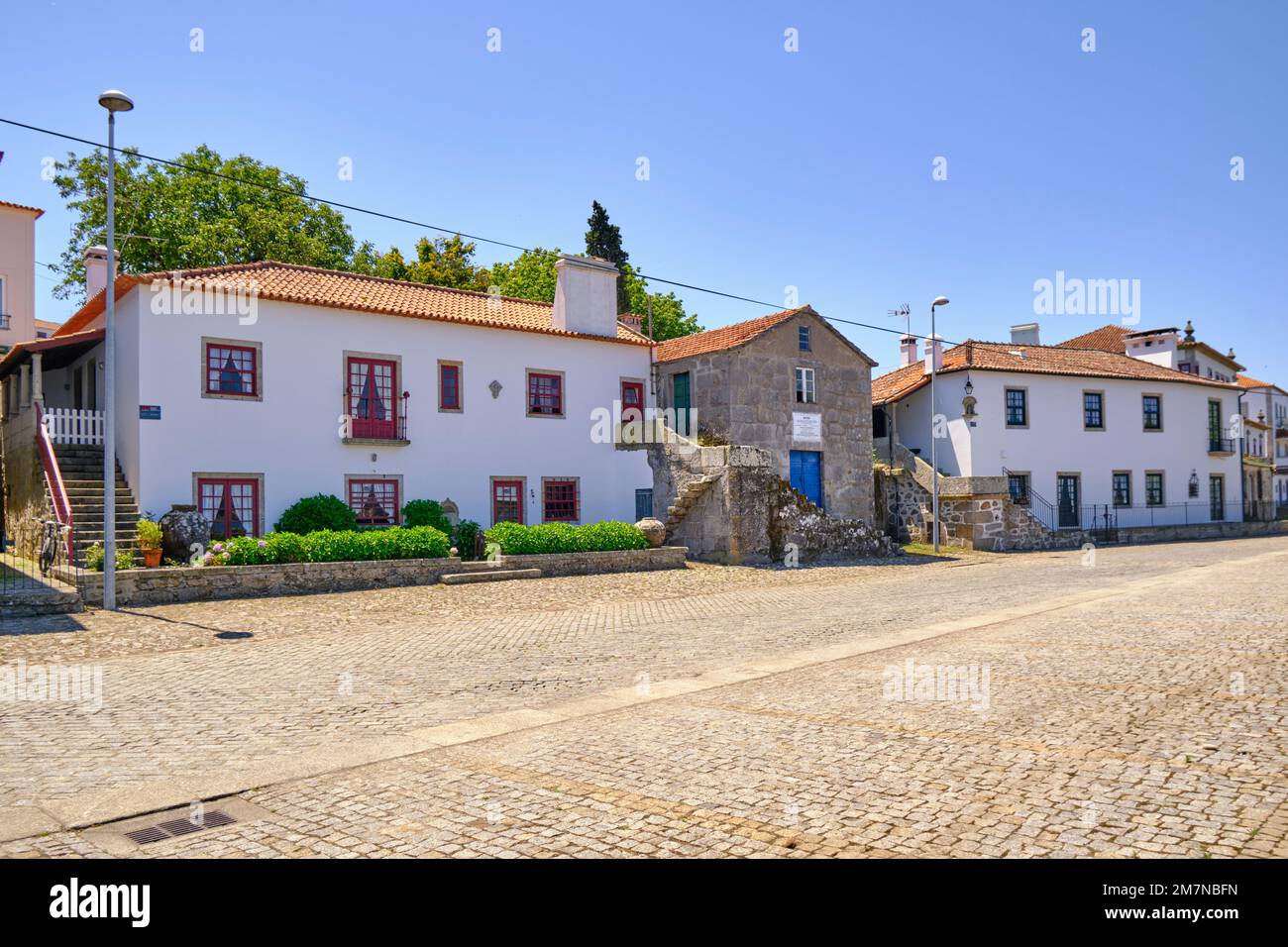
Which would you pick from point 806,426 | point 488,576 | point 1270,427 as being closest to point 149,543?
point 488,576

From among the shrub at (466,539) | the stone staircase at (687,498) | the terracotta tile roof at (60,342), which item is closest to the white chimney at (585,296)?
the stone staircase at (687,498)

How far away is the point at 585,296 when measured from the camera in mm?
27281

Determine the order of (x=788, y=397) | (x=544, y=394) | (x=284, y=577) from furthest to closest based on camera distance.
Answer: (x=788, y=397), (x=544, y=394), (x=284, y=577)

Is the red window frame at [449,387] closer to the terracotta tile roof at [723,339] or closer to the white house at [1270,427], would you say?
the terracotta tile roof at [723,339]

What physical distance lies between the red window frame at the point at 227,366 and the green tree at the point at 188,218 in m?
13.9

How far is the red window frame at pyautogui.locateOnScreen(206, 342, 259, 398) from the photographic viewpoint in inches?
798

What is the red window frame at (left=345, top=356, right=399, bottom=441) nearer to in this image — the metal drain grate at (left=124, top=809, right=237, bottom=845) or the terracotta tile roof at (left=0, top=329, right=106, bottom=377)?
the terracotta tile roof at (left=0, top=329, right=106, bottom=377)

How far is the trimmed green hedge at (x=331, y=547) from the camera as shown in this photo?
1723 centimetres

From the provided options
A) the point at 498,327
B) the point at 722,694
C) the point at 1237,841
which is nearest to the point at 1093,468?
the point at 498,327

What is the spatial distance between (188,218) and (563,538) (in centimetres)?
2270

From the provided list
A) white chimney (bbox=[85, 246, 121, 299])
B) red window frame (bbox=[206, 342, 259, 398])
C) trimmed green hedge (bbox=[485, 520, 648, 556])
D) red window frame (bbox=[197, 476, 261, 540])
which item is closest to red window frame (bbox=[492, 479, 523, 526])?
trimmed green hedge (bbox=[485, 520, 648, 556])

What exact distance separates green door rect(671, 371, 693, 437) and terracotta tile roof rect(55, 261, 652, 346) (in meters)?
2.11

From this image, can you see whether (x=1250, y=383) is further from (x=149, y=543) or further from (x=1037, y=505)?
(x=149, y=543)
